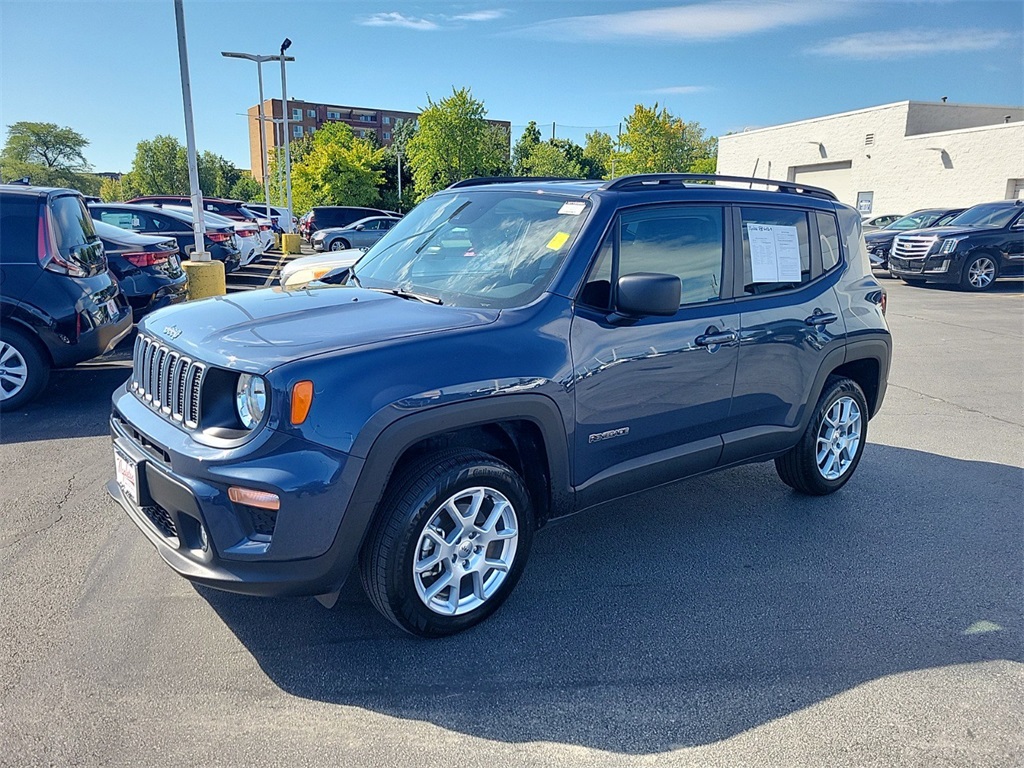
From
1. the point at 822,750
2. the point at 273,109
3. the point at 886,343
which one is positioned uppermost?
the point at 273,109

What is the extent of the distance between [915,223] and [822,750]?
20.1 m

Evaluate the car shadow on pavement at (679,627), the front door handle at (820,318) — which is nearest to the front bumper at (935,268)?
the car shadow on pavement at (679,627)

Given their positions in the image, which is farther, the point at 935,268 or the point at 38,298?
the point at 935,268

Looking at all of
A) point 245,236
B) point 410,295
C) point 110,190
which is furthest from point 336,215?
point 110,190

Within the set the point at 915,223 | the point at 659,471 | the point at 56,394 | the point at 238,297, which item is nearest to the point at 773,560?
the point at 659,471

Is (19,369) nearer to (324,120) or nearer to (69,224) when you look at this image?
(69,224)

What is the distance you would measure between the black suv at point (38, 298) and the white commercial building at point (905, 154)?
96.1 feet

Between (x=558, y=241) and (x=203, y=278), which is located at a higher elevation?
(x=558, y=241)

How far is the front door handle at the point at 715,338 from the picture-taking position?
144 inches

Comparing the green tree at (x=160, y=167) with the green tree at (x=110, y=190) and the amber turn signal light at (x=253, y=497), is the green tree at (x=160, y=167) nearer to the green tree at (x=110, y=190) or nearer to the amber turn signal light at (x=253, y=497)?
the green tree at (x=110, y=190)

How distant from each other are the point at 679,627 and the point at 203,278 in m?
8.86

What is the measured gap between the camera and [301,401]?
255cm

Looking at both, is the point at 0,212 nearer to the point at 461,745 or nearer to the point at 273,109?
the point at 461,745

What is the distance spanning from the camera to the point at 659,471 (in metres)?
3.65
